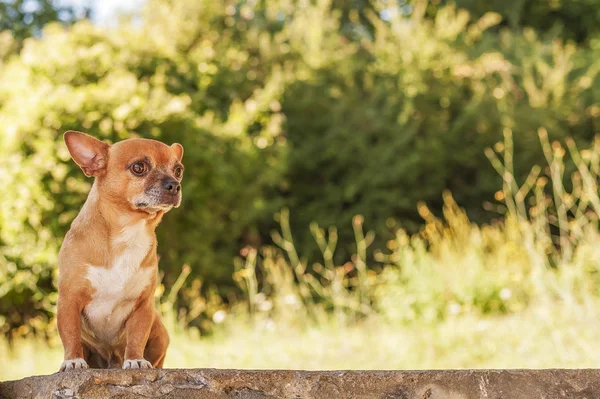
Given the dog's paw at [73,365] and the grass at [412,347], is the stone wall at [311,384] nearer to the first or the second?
the dog's paw at [73,365]

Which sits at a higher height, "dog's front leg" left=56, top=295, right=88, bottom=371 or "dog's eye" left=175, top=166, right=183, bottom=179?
"dog's eye" left=175, top=166, right=183, bottom=179

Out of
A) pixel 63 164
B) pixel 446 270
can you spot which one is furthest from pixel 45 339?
pixel 446 270

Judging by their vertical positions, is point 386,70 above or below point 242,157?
above

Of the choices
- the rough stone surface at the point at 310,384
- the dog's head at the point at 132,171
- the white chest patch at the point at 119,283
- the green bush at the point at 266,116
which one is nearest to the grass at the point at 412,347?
the green bush at the point at 266,116

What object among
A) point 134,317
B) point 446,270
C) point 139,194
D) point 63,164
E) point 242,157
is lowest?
point 134,317

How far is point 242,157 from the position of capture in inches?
343

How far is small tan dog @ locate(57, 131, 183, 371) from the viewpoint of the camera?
1.96 meters

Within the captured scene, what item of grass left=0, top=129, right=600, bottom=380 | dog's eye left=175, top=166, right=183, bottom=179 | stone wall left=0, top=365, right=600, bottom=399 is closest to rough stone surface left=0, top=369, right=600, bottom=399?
stone wall left=0, top=365, right=600, bottom=399

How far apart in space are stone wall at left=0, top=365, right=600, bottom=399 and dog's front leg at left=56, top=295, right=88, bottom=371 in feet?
0.29

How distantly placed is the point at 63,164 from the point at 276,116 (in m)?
3.35

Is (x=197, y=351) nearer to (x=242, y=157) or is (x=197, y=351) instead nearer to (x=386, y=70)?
(x=242, y=157)

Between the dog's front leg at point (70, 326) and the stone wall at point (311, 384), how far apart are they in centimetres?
9

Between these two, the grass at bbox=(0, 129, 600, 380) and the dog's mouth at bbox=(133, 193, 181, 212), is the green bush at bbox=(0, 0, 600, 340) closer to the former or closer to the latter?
the grass at bbox=(0, 129, 600, 380)

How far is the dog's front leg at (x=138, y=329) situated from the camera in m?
1.99
